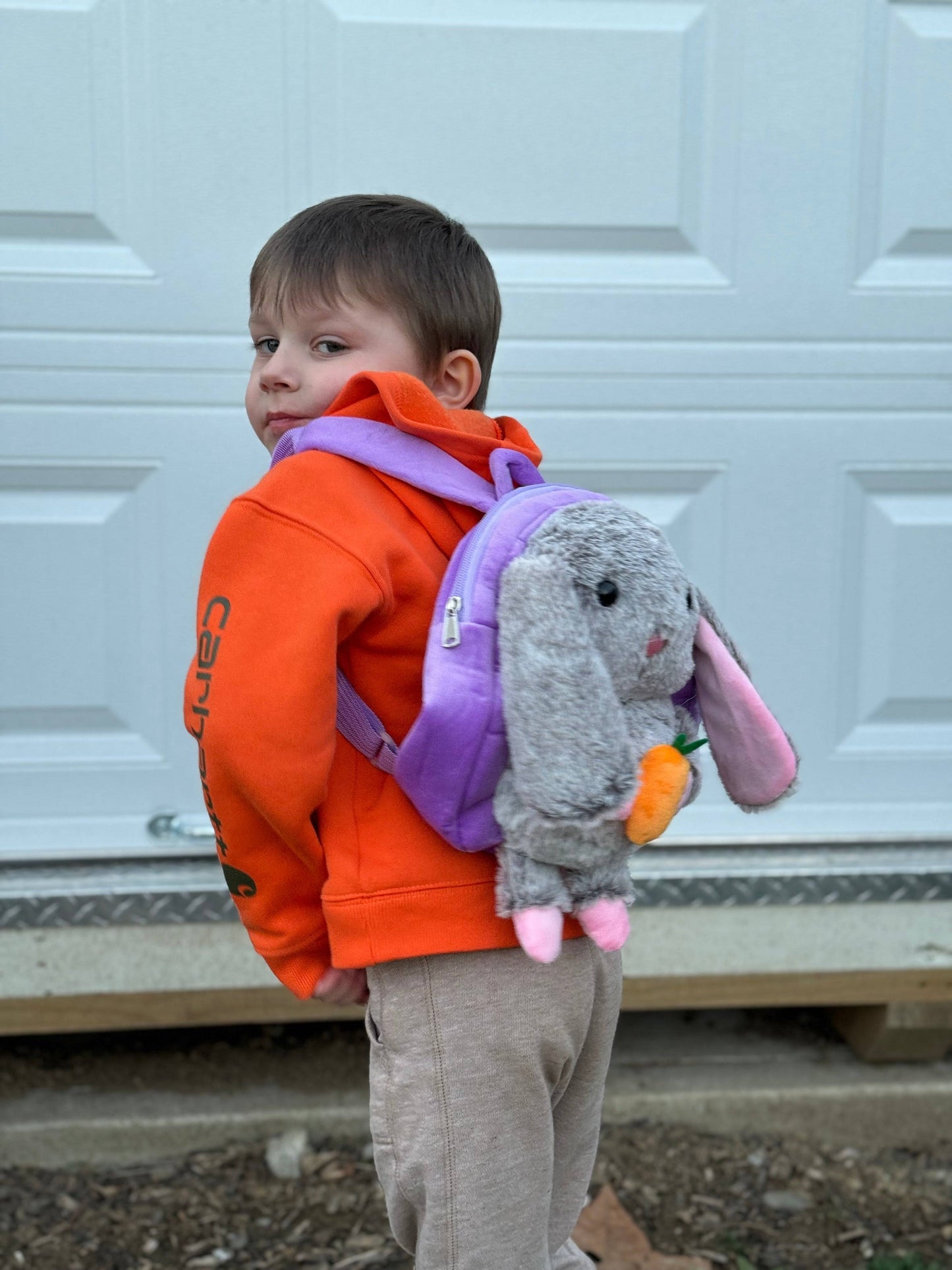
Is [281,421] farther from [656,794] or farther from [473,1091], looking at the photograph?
[473,1091]

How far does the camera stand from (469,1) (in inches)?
87.8

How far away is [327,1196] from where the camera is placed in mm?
2418

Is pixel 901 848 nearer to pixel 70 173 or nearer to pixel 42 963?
pixel 42 963

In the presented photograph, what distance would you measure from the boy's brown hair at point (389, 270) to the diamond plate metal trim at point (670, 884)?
130cm

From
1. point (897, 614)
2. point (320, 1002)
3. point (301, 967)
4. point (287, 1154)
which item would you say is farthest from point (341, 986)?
point (897, 614)

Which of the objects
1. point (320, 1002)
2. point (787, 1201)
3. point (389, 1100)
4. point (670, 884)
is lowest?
point (787, 1201)

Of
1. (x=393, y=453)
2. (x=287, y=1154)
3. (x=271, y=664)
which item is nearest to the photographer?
(x=271, y=664)

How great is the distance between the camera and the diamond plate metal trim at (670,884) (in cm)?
232

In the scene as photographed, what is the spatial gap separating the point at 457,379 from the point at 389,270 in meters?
0.15

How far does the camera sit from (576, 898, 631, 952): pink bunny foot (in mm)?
1257

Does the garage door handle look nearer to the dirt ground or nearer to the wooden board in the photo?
the wooden board

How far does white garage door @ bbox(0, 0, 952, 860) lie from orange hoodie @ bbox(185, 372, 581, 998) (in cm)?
106

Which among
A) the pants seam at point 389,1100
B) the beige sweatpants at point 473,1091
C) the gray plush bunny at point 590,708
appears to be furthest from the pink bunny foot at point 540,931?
the pants seam at point 389,1100

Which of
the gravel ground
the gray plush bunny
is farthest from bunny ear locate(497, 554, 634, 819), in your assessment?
the gravel ground
